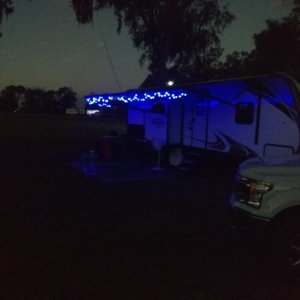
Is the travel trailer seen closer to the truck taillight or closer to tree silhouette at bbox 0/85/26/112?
the truck taillight

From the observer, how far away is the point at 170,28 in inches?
1180

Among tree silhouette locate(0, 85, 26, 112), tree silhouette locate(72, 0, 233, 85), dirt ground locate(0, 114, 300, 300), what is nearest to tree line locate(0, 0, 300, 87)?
tree silhouette locate(72, 0, 233, 85)

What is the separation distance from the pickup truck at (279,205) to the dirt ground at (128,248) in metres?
0.22

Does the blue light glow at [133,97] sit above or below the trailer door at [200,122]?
above

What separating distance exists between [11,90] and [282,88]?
263 feet

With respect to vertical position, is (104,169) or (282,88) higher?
(282,88)

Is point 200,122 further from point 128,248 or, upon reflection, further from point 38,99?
point 38,99

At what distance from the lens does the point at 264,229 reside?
624 centimetres

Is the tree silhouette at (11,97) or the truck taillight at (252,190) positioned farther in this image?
Result: the tree silhouette at (11,97)

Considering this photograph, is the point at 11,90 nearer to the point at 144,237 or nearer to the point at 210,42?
the point at 210,42

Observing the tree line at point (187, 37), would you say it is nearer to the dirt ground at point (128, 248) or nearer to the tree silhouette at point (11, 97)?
the dirt ground at point (128, 248)

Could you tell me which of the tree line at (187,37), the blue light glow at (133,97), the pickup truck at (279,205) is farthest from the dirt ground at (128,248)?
the tree line at (187,37)

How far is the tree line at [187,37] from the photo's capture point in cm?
2700

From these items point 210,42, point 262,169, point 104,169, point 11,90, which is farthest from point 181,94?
point 11,90
